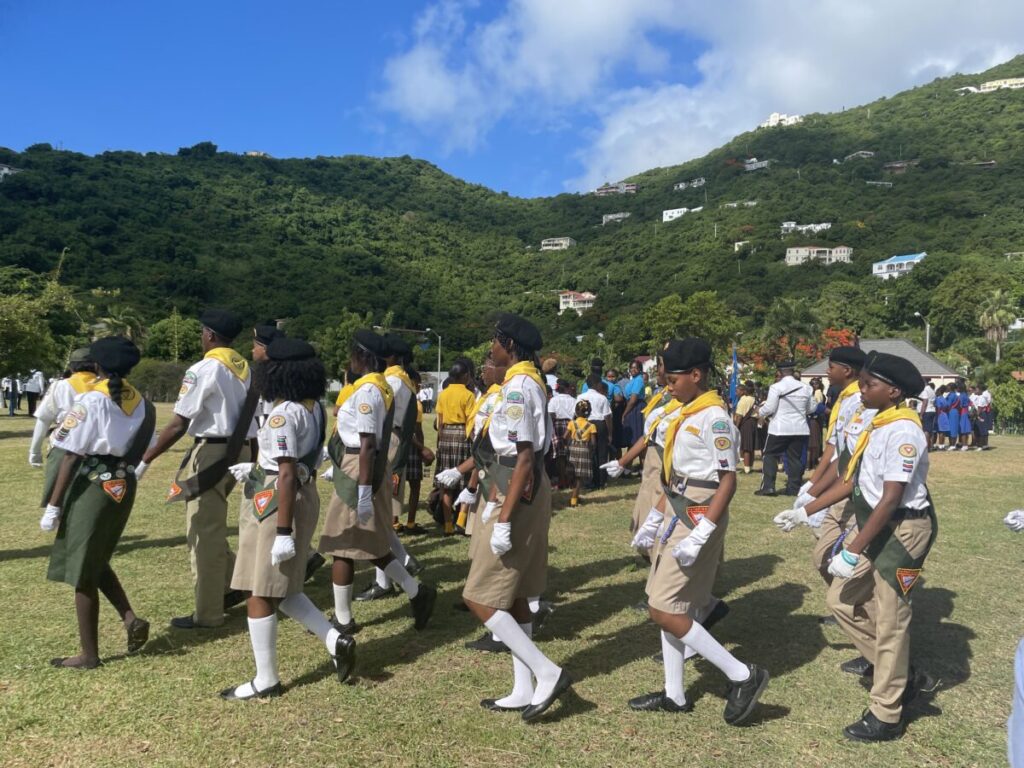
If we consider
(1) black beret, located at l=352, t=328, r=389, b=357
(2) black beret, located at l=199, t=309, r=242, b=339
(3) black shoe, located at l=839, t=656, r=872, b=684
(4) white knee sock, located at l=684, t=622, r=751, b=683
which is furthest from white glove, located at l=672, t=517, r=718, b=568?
(2) black beret, located at l=199, t=309, r=242, b=339

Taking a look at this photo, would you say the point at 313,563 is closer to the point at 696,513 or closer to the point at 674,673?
the point at 674,673

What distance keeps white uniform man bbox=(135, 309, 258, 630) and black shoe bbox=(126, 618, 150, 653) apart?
478mm

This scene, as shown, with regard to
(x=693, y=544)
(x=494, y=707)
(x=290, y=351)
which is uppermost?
(x=290, y=351)

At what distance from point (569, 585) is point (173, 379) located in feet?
128

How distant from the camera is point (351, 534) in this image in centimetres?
507

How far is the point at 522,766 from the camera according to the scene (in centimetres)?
347

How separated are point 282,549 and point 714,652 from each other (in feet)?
7.79

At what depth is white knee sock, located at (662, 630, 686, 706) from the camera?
4035 mm

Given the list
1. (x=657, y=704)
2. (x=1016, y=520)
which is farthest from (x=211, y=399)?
(x=1016, y=520)

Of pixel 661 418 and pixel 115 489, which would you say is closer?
pixel 115 489

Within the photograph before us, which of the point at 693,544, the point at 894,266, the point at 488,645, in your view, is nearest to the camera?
the point at 693,544

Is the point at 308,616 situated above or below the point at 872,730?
above

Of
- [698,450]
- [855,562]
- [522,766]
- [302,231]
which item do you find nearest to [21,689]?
[522,766]

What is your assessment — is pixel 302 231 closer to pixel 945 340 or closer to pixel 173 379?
pixel 173 379
